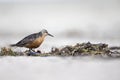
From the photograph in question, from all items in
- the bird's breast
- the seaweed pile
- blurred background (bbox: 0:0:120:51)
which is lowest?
the seaweed pile

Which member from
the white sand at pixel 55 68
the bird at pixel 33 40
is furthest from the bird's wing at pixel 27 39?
the white sand at pixel 55 68

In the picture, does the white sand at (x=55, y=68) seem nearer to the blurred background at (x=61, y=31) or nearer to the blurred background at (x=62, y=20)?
the blurred background at (x=61, y=31)

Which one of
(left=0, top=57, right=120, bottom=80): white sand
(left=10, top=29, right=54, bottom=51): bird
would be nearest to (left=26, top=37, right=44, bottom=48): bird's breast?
(left=10, top=29, right=54, bottom=51): bird

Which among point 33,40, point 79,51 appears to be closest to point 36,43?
point 33,40

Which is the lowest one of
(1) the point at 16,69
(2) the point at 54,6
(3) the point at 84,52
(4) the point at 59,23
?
(1) the point at 16,69

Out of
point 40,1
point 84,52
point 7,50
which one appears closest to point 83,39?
point 84,52

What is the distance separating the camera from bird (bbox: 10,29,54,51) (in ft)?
7.09

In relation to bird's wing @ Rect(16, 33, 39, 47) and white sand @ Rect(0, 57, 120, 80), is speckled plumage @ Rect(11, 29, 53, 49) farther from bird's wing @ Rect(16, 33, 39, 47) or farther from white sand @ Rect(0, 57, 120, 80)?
white sand @ Rect(0, 57, 120, 80)

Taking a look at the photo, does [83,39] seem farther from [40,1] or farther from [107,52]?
[40,1]

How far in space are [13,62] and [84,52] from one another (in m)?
0.55

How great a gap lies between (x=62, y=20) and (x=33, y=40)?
0.27 m

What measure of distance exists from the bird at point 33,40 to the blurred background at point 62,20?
0.03m

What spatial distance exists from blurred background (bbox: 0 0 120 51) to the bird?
0.09ft

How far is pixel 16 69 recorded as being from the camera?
2.14 m
